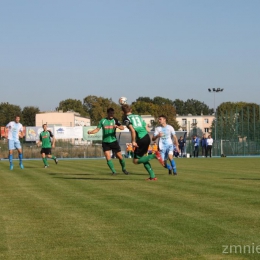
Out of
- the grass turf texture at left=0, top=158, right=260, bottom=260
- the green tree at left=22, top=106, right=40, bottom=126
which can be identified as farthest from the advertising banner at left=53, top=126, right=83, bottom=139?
the green tree at left=22, top=106, right=40, bottom=126

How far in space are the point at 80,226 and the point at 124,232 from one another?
Result: 78cm

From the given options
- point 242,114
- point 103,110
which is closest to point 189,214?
point 242,114

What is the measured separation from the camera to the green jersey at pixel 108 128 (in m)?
19.3

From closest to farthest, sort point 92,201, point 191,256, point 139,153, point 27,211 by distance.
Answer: point 191,256, point 27,211, point 92,201, point 139,153

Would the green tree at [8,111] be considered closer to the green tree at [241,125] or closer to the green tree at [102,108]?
the green tree at [102,108]

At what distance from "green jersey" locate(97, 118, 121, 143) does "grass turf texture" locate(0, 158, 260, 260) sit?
5.96 m

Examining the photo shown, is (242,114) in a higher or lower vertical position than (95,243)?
higher

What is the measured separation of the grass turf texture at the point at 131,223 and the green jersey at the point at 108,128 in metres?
5.96

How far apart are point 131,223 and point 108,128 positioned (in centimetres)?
1125

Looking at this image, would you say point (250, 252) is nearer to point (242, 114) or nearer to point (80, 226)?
point (80, 226)

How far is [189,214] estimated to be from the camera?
9008mm

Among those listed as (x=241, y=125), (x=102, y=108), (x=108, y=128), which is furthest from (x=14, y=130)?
(x=102, y=108)

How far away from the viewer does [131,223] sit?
27.1 ft

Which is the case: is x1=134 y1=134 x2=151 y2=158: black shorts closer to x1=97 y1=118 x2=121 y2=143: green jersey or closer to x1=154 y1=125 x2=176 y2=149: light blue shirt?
x1=97 y1=118 x2=121 y2=143: green jersey
